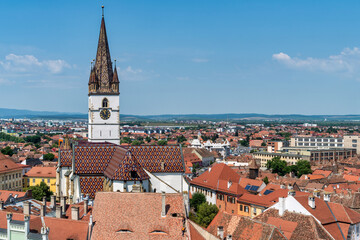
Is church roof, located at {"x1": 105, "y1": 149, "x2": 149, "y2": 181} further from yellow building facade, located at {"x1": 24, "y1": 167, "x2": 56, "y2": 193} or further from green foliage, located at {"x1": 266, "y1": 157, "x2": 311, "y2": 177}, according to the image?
green foliage, located at {"x1": 266, "y1": 157, "x2": 311, "y2": 177}

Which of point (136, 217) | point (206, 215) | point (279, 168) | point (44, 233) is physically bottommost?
point (279, 168)

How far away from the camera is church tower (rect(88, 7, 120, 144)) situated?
231 feet

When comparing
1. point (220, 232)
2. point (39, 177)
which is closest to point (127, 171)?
point (220, 232)

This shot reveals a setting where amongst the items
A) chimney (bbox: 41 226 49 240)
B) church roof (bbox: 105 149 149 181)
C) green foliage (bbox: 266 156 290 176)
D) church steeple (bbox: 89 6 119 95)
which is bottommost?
green foliage (bbox: 266 156 290 176)

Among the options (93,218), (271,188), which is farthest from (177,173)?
(93,218)

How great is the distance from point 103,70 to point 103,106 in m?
5.56

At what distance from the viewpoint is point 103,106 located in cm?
7062

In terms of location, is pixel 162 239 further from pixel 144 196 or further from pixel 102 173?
pixel 102 173

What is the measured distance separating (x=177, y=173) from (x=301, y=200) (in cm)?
1726

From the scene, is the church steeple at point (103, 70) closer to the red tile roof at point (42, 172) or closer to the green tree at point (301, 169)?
the red tile roof at point (42, 172)

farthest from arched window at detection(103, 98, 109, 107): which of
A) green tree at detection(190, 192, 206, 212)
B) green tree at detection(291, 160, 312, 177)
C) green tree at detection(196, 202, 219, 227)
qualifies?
green tree at detection(291, 160, 312, 177)

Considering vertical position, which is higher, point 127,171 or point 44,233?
point 127,171

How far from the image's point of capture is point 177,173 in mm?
56750

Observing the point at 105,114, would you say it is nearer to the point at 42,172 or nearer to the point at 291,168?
the point at 42,172
